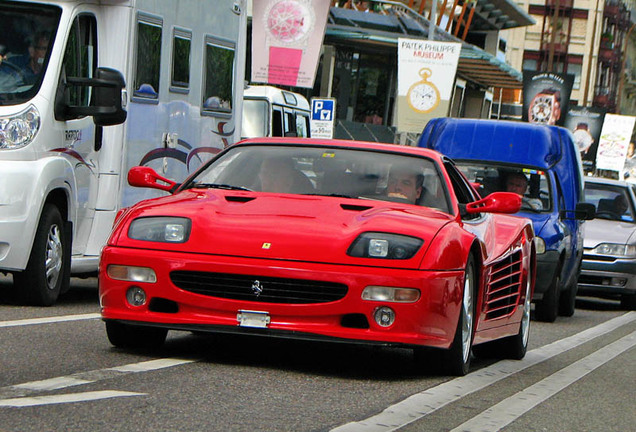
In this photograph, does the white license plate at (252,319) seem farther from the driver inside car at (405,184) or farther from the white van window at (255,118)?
the white van window at (255,118)

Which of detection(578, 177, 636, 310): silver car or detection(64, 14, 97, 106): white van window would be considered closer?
detection(64, 14, 97, 106): white van window

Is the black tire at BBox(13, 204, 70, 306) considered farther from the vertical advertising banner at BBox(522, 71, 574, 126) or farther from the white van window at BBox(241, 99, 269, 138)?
the vertical advertising banner at BBox(522, 71, 574, 126)

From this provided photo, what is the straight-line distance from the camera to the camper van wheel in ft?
48.7

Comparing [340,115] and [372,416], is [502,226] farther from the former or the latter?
[340,115]

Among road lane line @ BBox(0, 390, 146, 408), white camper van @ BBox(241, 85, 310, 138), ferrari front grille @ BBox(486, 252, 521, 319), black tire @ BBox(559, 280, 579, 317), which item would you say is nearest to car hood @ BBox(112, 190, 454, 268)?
ferrari front grille @ BBox(486, 252, 521, 319)

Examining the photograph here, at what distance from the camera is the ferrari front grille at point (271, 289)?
23.8ft

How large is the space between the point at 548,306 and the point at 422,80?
13.5m

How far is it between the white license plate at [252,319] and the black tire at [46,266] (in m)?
3.56

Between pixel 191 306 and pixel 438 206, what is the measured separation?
170 cm

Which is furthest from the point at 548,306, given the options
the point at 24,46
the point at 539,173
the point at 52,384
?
the point at 52,384

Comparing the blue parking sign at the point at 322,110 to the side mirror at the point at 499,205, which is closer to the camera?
the side mirror at the point at 499,205

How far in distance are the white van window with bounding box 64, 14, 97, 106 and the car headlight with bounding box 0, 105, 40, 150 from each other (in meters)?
0.54

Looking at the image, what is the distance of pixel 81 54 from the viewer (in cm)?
1138

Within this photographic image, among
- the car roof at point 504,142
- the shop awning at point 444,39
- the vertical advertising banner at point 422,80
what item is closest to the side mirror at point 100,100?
the car roof at point 504,142
